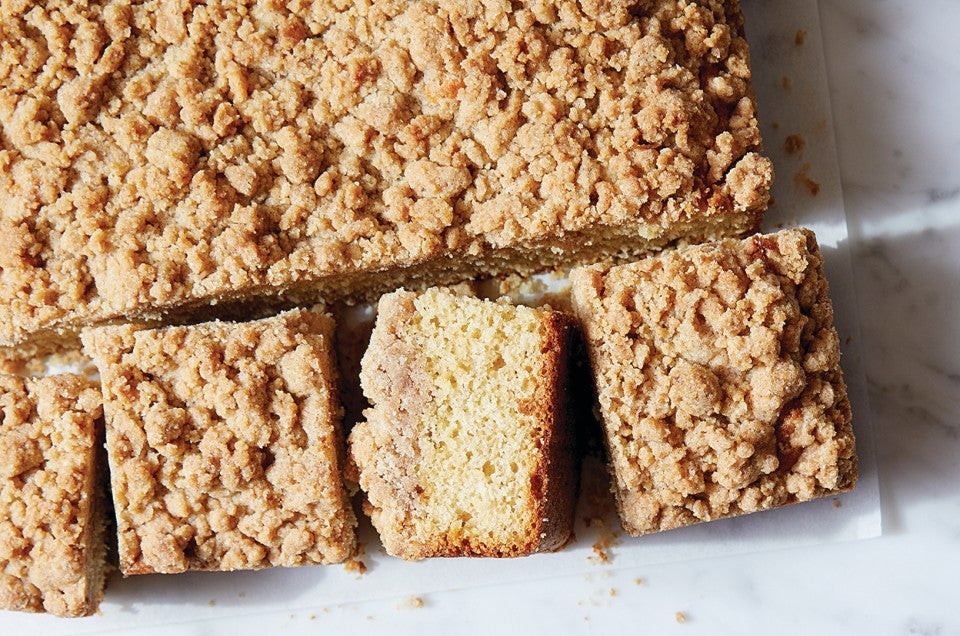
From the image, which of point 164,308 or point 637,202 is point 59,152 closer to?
point 164,308

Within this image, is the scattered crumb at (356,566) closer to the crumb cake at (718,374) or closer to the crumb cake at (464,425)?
the crumb cake at (464,425)

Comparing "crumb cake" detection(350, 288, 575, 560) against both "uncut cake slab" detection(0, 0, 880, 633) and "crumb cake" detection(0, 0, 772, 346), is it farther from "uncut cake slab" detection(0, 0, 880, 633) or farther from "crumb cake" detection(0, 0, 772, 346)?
"uncut cake slab" detection(0, 0, 880, 633)

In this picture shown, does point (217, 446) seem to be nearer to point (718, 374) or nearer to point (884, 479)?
point (718, 374)

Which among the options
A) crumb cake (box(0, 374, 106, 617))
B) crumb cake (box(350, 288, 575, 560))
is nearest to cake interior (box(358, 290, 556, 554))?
crumb cake (box(350, 288, 575, 560))

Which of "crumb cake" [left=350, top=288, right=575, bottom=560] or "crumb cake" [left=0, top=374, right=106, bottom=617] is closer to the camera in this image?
"crumb cake" [left=350, top=288, right=575, bottom=560]

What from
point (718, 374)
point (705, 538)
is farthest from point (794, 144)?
point (705, 538)

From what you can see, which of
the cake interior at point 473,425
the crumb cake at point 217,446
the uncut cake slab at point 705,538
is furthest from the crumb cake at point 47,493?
the cake interior at point 473,425
